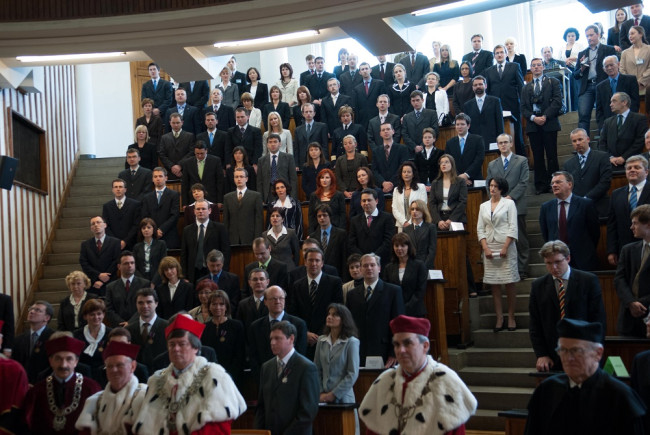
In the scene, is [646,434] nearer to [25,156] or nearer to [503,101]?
[503,101]

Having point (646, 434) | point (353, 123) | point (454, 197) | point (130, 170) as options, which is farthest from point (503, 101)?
point (646, 434)

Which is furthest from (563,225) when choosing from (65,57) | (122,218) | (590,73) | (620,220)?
(65,57)

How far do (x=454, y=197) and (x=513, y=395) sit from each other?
7.22 ft

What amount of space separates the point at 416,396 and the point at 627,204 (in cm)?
361

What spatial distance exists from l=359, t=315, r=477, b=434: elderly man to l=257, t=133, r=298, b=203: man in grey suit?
17.3ft

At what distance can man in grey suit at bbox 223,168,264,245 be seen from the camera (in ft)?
28.8

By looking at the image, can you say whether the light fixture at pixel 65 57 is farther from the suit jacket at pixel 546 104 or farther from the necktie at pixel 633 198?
the necktie at pixel 633 198

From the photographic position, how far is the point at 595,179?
7965 mm

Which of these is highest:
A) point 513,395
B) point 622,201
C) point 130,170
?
point 130,170

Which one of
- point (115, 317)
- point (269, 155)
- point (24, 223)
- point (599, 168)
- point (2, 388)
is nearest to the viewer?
point (2, 388)

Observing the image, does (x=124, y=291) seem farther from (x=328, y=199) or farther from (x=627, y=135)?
(x=627, y=135)

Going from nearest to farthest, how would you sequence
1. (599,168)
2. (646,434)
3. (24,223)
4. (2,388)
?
(646,434) → (2,388) → (599,168) → (24,223)

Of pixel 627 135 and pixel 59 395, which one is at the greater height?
pixel 627 135

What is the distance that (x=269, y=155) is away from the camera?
31.1 ft
